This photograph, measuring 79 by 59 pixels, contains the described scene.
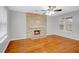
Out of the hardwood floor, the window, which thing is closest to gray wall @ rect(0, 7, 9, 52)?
the hardwood floor

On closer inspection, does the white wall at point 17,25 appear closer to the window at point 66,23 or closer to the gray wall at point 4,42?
the gray wall at point 4,42

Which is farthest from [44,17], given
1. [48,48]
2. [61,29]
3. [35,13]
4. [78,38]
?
[78,38]

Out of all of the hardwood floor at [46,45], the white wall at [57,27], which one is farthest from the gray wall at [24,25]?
the hardwood floor at [46,45]

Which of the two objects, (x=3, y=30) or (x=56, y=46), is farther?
(x=56, y=46)

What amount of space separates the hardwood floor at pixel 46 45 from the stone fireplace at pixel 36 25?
0.12m

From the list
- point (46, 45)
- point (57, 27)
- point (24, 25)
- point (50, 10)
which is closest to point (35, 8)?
point (50, 10)

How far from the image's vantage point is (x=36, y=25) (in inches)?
77.2

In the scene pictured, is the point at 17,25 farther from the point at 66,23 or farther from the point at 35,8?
the point at 66,23

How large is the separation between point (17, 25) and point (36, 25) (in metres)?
0.37

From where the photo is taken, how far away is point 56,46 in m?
2.00

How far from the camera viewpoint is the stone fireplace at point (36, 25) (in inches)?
75.2
